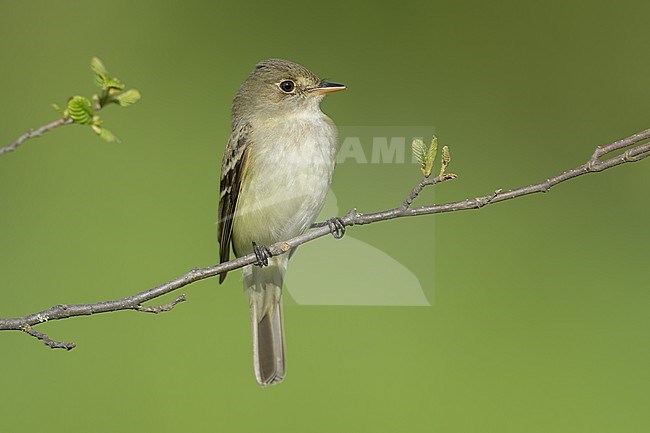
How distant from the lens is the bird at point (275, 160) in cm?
161

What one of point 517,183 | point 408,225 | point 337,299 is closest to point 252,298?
point 337,299

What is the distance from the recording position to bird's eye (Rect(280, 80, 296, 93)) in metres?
1.65

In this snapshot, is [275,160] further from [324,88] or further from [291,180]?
[324,88]

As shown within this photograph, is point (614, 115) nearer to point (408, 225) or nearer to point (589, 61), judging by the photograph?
point (589, 61)

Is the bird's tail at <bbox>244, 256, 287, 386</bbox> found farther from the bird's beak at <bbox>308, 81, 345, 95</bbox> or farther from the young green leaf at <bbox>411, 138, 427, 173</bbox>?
the young green leaf at <bbox>411, 138, 427, 173</bbox>

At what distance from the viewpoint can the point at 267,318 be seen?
188 centimetres

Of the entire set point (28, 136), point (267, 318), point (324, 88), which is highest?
point (324, 88)

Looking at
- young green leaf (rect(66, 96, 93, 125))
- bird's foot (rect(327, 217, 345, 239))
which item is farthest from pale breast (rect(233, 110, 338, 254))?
young green leaf (rect(66, 96, 93, 125))

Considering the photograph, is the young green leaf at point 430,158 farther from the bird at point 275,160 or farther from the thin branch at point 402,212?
the bird at point 275,160

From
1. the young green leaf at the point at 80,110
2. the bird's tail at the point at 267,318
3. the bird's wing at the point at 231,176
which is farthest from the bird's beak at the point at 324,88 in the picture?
the young green leaf at the point at 80,110

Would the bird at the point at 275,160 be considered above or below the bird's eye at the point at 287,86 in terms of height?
below

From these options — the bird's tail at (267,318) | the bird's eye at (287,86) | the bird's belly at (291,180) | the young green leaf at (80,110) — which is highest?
the bird's eye at (287,86)

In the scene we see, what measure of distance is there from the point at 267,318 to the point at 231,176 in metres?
0.35

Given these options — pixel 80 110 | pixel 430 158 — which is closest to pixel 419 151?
pixel 430 158
